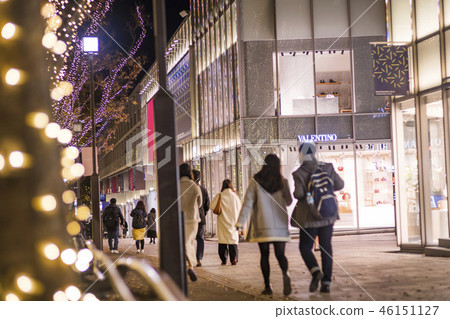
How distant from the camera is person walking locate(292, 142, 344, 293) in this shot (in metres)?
8.66

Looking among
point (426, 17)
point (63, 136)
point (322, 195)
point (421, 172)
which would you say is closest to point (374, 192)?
point (421, 172)

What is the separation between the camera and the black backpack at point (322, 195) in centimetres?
859

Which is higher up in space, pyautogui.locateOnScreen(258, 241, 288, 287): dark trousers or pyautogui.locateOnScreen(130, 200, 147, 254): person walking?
pyautogui.locateOnScreen(258, 241, 288, 287): dark trousers

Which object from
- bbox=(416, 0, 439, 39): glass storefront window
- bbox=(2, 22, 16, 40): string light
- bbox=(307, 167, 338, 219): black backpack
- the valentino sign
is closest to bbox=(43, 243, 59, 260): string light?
bbox=(2, 22, 16, 40): string light

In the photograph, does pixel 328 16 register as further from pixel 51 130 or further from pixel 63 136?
pixel 51 130

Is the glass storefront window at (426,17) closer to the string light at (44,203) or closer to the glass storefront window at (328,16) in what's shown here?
the glass storefront window at (328,16)

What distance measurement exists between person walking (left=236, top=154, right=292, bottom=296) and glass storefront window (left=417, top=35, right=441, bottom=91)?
652 cm

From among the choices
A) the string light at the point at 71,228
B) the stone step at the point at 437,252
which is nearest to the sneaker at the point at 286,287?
the string light at the point at 71,228

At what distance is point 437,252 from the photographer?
45.6ft

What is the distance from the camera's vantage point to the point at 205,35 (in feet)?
107

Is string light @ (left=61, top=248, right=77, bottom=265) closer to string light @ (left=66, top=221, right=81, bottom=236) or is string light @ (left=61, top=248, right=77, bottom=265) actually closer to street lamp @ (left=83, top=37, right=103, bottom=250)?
string light @ (left=66, top=221, right=81, bottom=236)

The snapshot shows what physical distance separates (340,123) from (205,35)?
34.0ft
